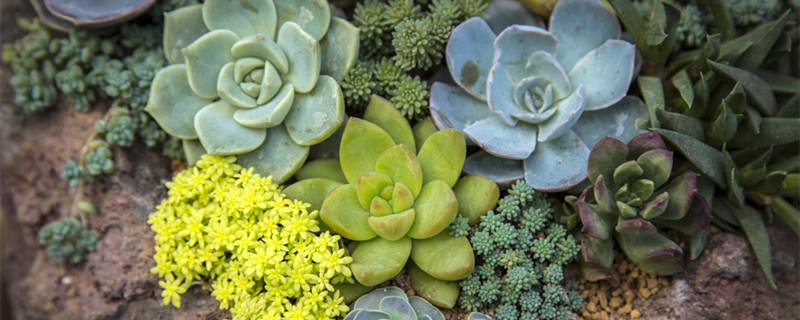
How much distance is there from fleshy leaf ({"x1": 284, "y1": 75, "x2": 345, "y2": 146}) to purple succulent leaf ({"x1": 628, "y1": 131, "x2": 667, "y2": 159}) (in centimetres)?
110

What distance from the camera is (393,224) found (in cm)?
192

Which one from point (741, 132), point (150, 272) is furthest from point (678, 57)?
point (150, 272)

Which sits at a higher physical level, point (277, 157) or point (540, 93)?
point (540, 93)

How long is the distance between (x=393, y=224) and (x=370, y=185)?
206mm

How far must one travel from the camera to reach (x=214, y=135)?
7.18ft

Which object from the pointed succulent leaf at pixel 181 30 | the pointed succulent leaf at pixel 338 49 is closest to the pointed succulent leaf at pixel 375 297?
the pointed succulent leaf at pixel 338 49

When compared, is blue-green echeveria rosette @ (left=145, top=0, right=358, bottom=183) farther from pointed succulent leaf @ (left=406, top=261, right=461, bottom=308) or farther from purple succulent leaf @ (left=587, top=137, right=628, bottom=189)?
purple succulent leaf @ (left=587, top=137, right=628, bottom=189)

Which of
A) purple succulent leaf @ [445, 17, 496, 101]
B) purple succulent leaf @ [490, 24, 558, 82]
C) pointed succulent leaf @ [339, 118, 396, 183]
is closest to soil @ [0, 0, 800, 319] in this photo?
pointed succulent leaf @ [339, 118, 396, 183]

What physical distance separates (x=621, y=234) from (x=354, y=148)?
42.9 inches

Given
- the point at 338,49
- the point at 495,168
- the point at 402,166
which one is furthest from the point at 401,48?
the point at 495,168

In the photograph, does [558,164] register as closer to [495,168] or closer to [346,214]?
[495,168]

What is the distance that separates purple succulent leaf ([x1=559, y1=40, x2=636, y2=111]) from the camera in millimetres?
2133

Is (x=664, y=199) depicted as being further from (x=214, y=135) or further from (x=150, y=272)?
(x=150, y=272)

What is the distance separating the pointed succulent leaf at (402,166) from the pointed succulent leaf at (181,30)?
1020mm
